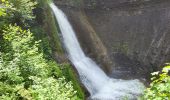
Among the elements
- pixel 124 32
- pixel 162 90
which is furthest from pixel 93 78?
pixel 162 90

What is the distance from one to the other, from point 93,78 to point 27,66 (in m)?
4.51

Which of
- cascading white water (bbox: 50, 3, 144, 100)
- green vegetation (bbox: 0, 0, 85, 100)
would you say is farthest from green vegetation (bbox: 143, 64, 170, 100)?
cascading white water (bbox: 50, 3, 144, 100)

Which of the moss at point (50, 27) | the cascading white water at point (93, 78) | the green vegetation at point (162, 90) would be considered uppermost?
the green vegetation at point (162, 90)

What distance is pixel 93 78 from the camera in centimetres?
1195

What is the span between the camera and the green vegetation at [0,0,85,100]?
22.3 feet

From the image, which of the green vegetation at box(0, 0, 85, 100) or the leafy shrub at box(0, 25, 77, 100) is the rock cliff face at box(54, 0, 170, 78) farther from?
the leafy shrub at box(0, 25, 77, 100)

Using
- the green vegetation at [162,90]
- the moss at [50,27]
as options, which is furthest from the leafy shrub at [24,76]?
the green vegetation at [162,90]

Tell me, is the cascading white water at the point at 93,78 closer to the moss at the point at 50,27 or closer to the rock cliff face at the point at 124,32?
the rock cliff face at the point at 124,32

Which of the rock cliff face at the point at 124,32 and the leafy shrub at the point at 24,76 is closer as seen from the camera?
the leafy shrub at the point at 24,76

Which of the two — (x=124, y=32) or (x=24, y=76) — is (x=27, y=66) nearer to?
(x=24, y=76)

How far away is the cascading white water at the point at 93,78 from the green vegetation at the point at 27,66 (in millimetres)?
1055

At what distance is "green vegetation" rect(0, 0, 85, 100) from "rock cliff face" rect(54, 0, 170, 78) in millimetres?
2752

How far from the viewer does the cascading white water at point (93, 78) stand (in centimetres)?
1067

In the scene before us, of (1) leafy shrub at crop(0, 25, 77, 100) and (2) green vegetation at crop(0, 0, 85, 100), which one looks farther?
(2) green vegetation at crop(0, 0, 85, 100)
